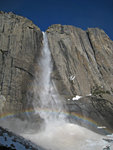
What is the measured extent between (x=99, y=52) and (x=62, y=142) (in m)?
22.4

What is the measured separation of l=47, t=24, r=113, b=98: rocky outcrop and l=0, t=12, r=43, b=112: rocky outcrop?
4.13 meters

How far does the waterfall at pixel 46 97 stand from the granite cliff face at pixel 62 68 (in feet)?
2.99

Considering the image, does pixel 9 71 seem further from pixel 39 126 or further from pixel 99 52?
pixel 99 52

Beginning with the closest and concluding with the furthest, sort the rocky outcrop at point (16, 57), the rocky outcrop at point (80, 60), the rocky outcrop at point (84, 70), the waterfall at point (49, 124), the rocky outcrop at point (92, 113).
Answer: the waterfall at point (49, 124) < the rocky outcrop at point (16, 57) < the rocky outcrop at point (92, 113) < the rocky outcrop at point (84, 70) < the rocky outcrop at point (80, 60)

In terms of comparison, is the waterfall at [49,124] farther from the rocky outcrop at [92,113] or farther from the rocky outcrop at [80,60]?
the rocky outcrop at [80,60]

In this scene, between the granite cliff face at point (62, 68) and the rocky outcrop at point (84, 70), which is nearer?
the granite cliff face at point (62, 68)

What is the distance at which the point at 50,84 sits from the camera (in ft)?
84.7

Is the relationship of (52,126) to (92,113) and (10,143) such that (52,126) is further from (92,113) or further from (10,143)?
(10,143)

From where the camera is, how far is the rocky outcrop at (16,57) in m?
21.1

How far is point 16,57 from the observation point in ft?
76.7

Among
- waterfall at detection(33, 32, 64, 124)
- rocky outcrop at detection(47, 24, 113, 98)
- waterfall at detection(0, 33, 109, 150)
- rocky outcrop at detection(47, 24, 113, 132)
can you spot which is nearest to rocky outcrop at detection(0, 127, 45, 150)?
waterfall at detection(0, 33, 109, 150)

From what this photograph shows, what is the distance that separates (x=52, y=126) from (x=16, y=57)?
11001 mm

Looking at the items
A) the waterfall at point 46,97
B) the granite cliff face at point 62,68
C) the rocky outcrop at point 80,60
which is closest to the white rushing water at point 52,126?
the waterfall at point 46,97

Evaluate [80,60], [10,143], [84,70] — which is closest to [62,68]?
[84,70]
